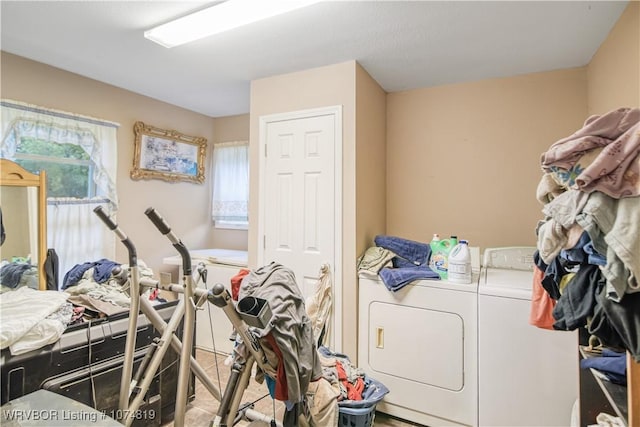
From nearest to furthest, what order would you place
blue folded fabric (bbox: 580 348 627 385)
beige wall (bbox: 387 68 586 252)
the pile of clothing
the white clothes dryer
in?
1. the pile of clothing
2. blue folded fabric (bbox: 580 348 627 385)
3. the white clothes dryer
4. beige wall (bbox: 387 68 586 252)

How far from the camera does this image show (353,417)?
1.77 meters

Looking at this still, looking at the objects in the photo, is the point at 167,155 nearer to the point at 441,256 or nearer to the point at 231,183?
the point at 231,183

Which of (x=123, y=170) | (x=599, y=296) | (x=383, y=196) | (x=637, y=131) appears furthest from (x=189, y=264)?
(x=123, y=170)

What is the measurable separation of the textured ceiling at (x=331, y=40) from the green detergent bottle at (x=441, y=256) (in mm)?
1348

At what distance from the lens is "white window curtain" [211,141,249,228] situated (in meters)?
3.82

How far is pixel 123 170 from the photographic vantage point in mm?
3076

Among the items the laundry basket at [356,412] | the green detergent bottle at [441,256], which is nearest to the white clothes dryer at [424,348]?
the green detergent bottle at [441,256]

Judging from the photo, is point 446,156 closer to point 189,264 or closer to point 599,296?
point 599,296

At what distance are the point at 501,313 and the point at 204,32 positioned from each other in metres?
2.45

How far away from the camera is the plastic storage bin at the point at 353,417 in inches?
69.6

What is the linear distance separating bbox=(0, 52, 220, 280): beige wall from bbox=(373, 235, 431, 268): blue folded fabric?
2.41 meters

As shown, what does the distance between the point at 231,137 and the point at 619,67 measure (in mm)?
3496

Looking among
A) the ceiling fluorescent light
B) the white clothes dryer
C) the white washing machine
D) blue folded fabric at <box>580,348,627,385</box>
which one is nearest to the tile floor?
the white clothes dryer

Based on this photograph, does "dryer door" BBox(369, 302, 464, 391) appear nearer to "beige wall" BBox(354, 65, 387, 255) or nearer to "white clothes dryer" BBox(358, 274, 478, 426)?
"white clothes dryer" BBox(358, 274, 478, 426)
